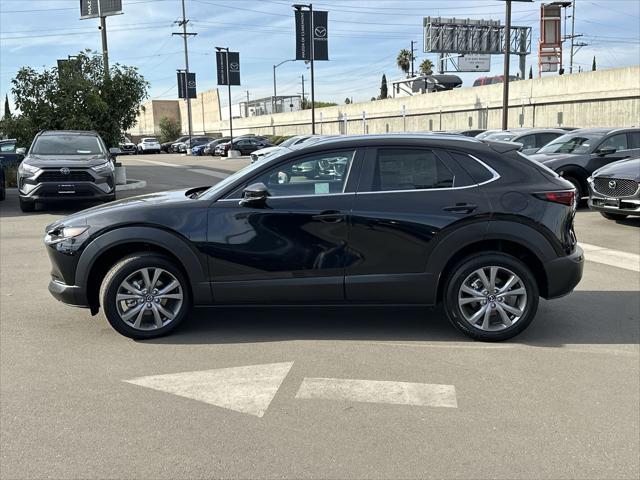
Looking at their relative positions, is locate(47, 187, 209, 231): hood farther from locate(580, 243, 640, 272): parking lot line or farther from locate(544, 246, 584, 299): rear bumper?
locate(580, 243, 640, 272): parking lot line

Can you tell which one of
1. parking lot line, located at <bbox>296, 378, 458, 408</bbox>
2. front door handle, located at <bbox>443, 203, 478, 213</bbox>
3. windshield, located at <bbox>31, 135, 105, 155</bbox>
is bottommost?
parking lot line, located at <bbox>296, 378, 458, 408</bbox>

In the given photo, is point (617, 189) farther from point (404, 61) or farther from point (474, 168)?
point (404, 61)

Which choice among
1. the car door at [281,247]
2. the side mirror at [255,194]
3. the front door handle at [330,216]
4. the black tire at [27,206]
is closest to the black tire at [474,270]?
the car door at [281,247]

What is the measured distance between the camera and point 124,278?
199 inches

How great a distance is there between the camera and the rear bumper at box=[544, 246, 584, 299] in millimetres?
5098

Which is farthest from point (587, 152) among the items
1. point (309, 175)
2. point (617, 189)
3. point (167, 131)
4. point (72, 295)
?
point (167, 131)

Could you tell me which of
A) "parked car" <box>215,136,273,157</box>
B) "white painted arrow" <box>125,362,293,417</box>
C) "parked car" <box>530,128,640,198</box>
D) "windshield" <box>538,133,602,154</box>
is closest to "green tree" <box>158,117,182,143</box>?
"parked car" <box>215,136,273,157</box>

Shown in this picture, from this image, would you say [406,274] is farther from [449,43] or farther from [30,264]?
[449,43]

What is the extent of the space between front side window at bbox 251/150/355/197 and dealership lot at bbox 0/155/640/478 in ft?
4.19

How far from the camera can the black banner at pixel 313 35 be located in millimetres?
36312

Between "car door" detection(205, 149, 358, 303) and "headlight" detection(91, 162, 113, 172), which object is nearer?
"car door" detection(205, 149, 358, 303)

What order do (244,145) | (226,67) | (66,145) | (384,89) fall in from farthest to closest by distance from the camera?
(384,89)
(226,67)
(244,145)
(66,145)

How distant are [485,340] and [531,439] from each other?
1654mm

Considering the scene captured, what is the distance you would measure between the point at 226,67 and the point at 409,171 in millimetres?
43505
